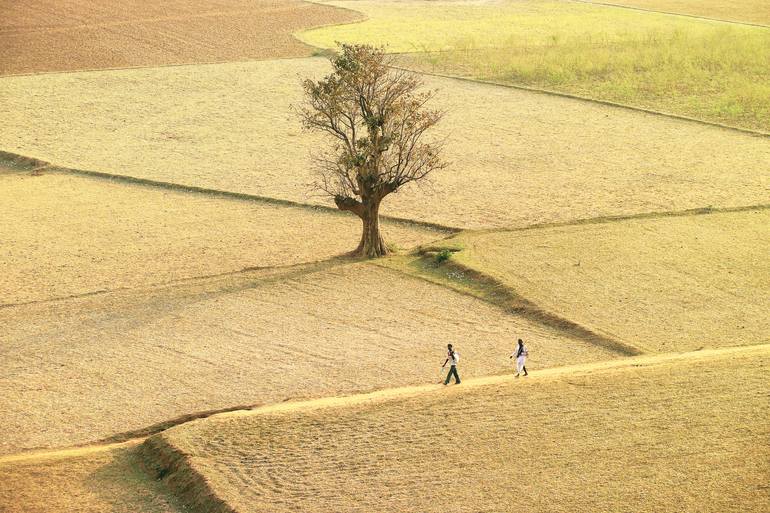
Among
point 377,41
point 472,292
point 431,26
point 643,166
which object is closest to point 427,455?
point 472,292

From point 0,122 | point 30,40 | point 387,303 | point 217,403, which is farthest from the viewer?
point 30,40

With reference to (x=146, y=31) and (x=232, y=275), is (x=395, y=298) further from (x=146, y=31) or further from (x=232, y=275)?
(x=146, y=31)

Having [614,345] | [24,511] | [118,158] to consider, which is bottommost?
Answer: [24,511]

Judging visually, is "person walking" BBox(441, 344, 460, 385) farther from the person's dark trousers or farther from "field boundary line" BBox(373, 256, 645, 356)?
"field boundary line" BBox(373, 256, 645, 356)

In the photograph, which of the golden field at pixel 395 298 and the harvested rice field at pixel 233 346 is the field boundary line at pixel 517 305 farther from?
the harvested rice field at pixel 233 346

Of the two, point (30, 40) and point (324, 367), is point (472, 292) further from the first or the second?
point (30, 40)

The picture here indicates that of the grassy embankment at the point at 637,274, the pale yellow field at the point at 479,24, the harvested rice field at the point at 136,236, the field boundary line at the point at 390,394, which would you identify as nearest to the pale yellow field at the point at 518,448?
the field boundary line at the point at 390,394
